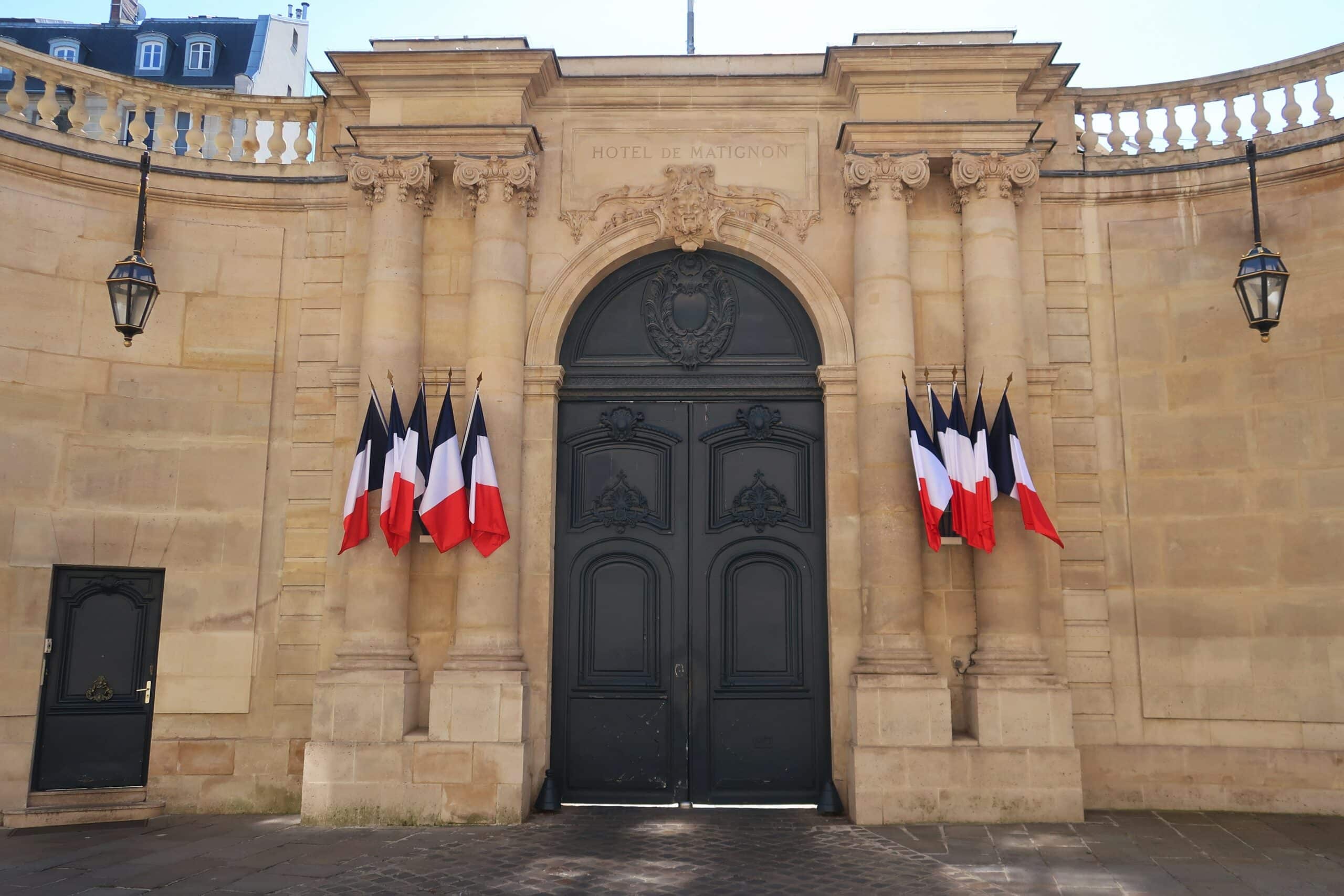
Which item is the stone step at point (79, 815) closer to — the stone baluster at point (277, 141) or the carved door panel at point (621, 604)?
the carved door panel at point (621, 604)

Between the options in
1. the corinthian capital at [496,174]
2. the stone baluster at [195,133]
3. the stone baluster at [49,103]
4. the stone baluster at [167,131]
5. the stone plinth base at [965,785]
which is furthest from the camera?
the stone baluster at [195,133]

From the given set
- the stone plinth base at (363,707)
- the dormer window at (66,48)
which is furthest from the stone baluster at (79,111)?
the dormer window at (66,48)

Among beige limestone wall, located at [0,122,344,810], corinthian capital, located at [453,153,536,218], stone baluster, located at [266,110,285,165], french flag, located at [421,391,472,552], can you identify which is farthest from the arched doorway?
stone baluster, located at [266,110,285,165]

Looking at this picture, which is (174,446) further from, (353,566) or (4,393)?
(353,566)

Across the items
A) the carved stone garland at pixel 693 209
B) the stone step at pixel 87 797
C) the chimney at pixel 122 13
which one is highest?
the chimney at pixel 122 13

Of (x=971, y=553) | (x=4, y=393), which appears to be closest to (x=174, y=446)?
(x=4, y=393)

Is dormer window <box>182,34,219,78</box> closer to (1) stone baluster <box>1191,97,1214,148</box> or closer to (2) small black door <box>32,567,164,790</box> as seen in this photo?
(2) small black door <box>32,567,164,790</box>

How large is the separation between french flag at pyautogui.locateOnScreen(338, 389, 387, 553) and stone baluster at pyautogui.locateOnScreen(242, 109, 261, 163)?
3.28 metres

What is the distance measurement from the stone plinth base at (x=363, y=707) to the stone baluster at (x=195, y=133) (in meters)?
5.39

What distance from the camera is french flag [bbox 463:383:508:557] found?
9445mm

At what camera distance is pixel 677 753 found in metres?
9.85

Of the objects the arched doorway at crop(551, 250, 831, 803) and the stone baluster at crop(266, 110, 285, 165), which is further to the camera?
the stone baluster at crop(266, 110, 285, 165)

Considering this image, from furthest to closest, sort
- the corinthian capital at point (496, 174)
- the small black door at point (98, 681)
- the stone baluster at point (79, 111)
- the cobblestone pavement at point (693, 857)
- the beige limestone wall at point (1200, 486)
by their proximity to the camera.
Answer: the stone baluster at point (79, 111), the corinthian capital at point (496, 174), the small black door at point (98, 681), the beige limestone wall at point (1200, 486), the cobblestone pavement at point (693, 857)

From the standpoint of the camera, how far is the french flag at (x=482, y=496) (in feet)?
31.0
